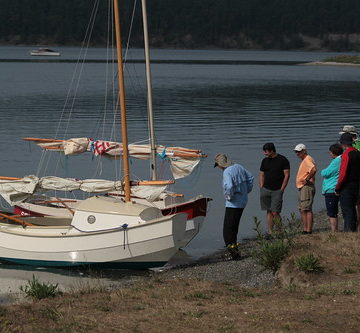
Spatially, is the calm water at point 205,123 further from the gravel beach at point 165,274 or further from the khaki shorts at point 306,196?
the khaki shorts at point 306,196

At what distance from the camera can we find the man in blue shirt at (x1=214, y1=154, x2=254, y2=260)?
1510 centimetres

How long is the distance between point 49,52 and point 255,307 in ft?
594

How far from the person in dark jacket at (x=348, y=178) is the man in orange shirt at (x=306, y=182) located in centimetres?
123

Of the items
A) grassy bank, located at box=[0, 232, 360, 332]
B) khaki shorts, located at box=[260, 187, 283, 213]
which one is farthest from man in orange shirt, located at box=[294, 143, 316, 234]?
grassy bank, located at box=[0, 232, 360, 332]

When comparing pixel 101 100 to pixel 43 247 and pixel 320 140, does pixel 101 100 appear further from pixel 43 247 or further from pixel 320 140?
pixel 43 247

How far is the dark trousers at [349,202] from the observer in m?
14.7

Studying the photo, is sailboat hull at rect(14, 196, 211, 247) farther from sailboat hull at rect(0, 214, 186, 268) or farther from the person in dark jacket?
the person in dark jacket

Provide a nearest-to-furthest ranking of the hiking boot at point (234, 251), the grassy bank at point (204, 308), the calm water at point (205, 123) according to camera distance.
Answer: the grassy bank at point (204, 308), the hiking boot at point (234, 251), the calm water at point (205, 123)

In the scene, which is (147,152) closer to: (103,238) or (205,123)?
(103,238)

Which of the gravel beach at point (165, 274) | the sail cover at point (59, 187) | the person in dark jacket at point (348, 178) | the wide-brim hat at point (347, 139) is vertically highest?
the wide-brim hat at point (347, 139)

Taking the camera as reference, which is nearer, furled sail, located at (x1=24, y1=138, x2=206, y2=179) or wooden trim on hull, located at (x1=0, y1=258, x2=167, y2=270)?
wooden trim on hull, located at (x1=0, y1=258, x2=167, y2=270)

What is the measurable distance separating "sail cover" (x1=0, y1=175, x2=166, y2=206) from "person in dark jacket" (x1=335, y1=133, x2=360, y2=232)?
4858 millimetres

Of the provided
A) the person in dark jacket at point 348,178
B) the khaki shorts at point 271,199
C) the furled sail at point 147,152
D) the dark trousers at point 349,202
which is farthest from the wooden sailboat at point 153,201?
the person in dark jacket at point 348,178

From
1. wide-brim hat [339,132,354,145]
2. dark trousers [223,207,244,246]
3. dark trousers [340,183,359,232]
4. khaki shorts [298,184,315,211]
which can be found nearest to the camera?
wide-brim hat [339,132,354,145]
